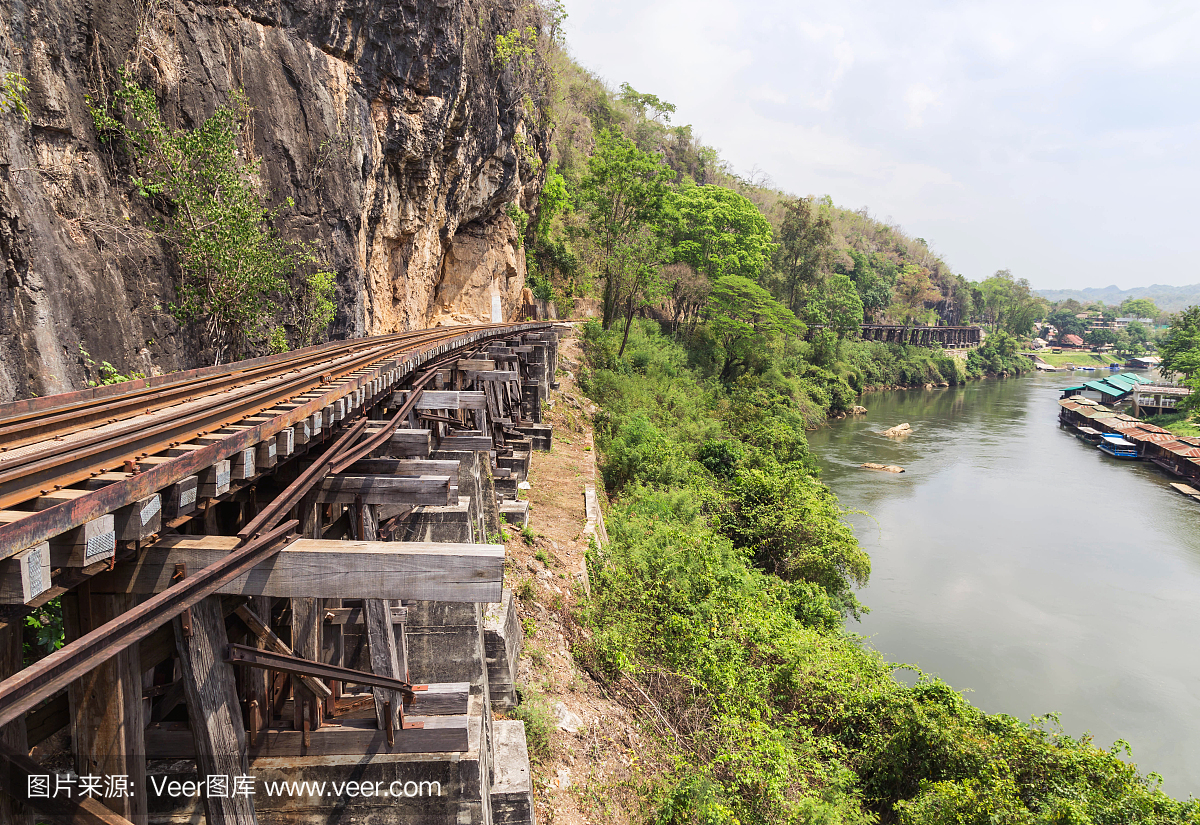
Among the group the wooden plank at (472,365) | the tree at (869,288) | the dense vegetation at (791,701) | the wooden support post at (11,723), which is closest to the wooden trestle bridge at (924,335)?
the tree at (869,288)

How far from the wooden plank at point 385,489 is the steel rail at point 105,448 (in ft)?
2.23

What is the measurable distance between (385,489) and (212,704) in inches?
65.3

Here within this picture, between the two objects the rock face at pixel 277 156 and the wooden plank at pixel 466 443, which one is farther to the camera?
the rock face at pixel 277 156

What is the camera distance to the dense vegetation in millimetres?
7348

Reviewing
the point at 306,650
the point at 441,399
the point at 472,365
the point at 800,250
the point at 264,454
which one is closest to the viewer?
the point at 264,454

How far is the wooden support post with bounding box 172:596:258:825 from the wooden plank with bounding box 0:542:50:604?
65 centimetres

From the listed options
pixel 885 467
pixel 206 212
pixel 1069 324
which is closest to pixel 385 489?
pixel 206 212

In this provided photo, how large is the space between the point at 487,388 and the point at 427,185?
11.5 m

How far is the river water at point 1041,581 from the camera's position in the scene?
13328 mm

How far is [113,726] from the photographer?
237 cm

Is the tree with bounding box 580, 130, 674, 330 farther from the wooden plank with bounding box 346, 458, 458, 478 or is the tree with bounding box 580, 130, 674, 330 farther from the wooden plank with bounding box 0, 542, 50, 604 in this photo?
the wooden plank with bounding box 0, 542, 50, 604

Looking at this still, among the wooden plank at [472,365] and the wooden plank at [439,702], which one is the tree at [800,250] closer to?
the wooden plank at [472,365]

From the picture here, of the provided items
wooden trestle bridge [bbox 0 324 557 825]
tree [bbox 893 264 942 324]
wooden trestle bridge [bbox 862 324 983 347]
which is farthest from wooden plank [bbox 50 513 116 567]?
tree [bbox 893 264 942 324]

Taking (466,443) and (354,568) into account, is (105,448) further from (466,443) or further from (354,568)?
(466,443)
